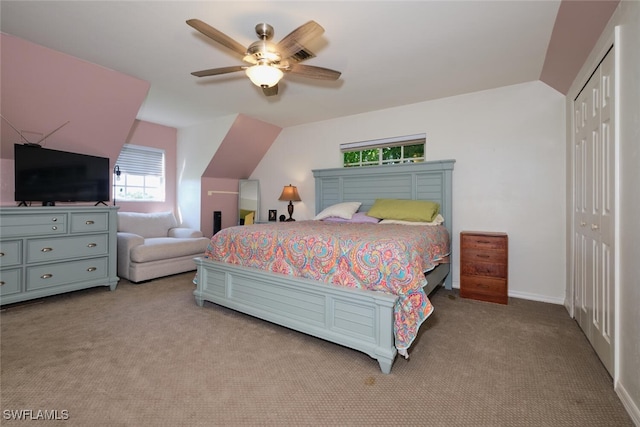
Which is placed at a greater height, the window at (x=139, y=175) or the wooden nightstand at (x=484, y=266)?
the window at (x=139, y=175)

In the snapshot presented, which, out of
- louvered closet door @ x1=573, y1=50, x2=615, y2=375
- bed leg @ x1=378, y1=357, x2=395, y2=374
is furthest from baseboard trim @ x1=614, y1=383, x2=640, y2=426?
bed leg @ x1=378, y1=357, x2=395, y2=374

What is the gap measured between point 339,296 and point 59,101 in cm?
344

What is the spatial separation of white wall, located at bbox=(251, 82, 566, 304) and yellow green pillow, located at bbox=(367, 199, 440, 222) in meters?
0.43

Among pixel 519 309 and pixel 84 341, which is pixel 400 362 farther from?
pixel 84 341

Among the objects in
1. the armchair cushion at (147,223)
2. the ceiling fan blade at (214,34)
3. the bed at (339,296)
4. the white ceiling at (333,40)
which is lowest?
the bed at (339,296)

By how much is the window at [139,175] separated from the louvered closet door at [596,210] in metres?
5.32

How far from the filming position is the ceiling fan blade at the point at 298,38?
1709 millimetres

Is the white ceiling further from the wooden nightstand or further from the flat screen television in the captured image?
the wooden nightstand

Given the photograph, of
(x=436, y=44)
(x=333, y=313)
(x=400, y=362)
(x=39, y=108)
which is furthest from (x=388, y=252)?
(x=39, y=108)

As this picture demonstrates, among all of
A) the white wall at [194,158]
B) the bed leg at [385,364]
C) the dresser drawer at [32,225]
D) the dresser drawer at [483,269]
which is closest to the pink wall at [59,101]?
the dresser drawer at [32,225]

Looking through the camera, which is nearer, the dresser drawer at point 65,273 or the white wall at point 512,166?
the dresser drawer at point 65,273

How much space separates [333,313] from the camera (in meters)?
2.03

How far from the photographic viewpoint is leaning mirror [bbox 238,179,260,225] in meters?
5.33

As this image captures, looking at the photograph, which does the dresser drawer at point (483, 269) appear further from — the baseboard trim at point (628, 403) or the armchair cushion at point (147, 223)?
the armchair cushion at point (147, 223)
